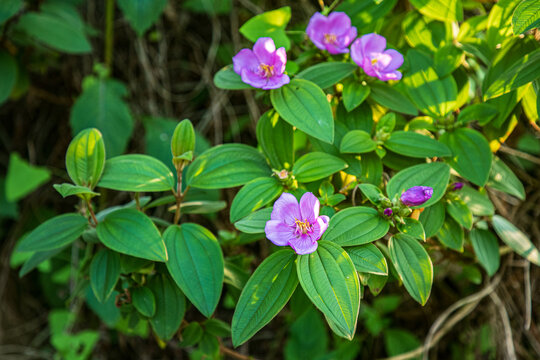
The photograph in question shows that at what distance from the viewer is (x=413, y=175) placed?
1.03 metres

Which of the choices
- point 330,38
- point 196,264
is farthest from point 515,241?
point 196,264

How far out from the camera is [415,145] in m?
1.08

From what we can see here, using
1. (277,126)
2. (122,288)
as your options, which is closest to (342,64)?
(277,126)

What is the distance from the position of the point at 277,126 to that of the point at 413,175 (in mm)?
344

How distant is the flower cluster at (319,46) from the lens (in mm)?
1063

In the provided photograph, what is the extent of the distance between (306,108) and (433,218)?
392 millimetres

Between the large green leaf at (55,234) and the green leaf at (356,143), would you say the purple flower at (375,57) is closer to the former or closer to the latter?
the green leaf at (356,143)

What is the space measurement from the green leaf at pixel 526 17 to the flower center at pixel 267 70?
20.5 inches

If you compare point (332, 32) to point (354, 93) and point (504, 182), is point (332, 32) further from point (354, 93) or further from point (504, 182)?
point (504, 182)

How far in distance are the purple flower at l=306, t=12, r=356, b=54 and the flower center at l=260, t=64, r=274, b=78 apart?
17cm

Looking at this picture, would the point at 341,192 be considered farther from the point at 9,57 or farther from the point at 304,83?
the point at 9,57

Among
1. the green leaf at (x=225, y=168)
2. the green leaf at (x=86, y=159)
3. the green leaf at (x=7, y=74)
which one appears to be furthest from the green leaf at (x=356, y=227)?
the green leaf at (x=7, y=74)

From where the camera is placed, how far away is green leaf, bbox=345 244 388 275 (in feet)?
2.95

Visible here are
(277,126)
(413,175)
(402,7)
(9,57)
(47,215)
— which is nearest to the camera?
(413,175)
